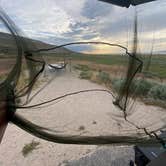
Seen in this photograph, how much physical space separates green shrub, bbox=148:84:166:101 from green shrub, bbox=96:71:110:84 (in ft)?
0.72

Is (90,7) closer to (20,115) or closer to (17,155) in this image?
(20,115)

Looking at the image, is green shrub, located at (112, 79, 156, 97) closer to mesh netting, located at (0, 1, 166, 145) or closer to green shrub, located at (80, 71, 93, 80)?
mesh netting, located at (0, 1, 166, 145)

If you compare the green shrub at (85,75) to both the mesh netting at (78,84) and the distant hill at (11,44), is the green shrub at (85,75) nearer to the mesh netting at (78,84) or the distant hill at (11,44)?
the mesh netting at (78,84)

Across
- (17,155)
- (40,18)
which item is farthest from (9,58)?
(17,155)

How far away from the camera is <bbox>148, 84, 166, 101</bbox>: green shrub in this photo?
131cm

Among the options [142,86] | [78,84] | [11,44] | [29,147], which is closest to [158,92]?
[142,86]

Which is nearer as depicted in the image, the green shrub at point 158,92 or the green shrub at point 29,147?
the green shrub at point 158,92

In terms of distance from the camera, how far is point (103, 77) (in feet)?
4.18

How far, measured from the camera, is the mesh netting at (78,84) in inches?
48.0

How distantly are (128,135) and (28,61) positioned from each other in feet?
2.12

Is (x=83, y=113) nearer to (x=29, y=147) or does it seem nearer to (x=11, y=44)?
(x=11, y=44)

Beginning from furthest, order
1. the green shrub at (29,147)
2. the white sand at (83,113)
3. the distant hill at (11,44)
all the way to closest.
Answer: the green shrub at (29,147), the white sand at (83,113), the distant hill at (11,44)

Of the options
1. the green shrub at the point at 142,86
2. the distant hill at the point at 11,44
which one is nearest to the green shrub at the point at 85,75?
the distant hill at the point at 11,44

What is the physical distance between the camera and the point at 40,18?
1.14m
